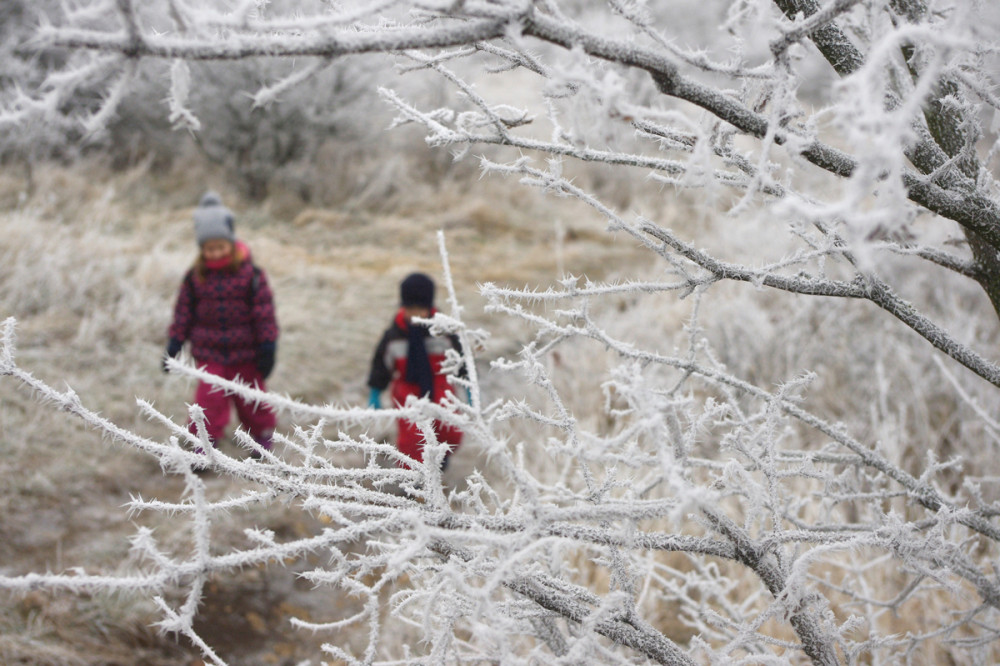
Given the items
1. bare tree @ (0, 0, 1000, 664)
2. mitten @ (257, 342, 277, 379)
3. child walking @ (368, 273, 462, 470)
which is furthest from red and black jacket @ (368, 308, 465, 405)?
bare tree @ (0, 0, 1000, 664)

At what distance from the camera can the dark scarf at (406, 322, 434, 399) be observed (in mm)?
3758

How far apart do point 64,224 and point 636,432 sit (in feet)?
23.7

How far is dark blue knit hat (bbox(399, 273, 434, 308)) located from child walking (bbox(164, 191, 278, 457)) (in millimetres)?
863

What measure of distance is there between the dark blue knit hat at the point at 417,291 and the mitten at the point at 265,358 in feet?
2.84

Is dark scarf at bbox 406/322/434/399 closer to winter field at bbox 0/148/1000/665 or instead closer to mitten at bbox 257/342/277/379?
winter field at bbox 0/148/1000/665

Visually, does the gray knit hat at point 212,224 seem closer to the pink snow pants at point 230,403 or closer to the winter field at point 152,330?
the pink snow pants at point 230,403

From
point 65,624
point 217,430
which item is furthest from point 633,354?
point 217,430

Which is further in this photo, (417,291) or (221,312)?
(221,312)

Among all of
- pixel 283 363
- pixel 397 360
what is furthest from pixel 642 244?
pixel 283 363

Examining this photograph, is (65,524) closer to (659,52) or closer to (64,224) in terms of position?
(659,52)

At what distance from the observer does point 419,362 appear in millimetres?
3766

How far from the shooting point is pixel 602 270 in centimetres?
804

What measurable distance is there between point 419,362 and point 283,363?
5.88ft

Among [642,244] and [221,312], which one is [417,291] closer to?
[221,312]
